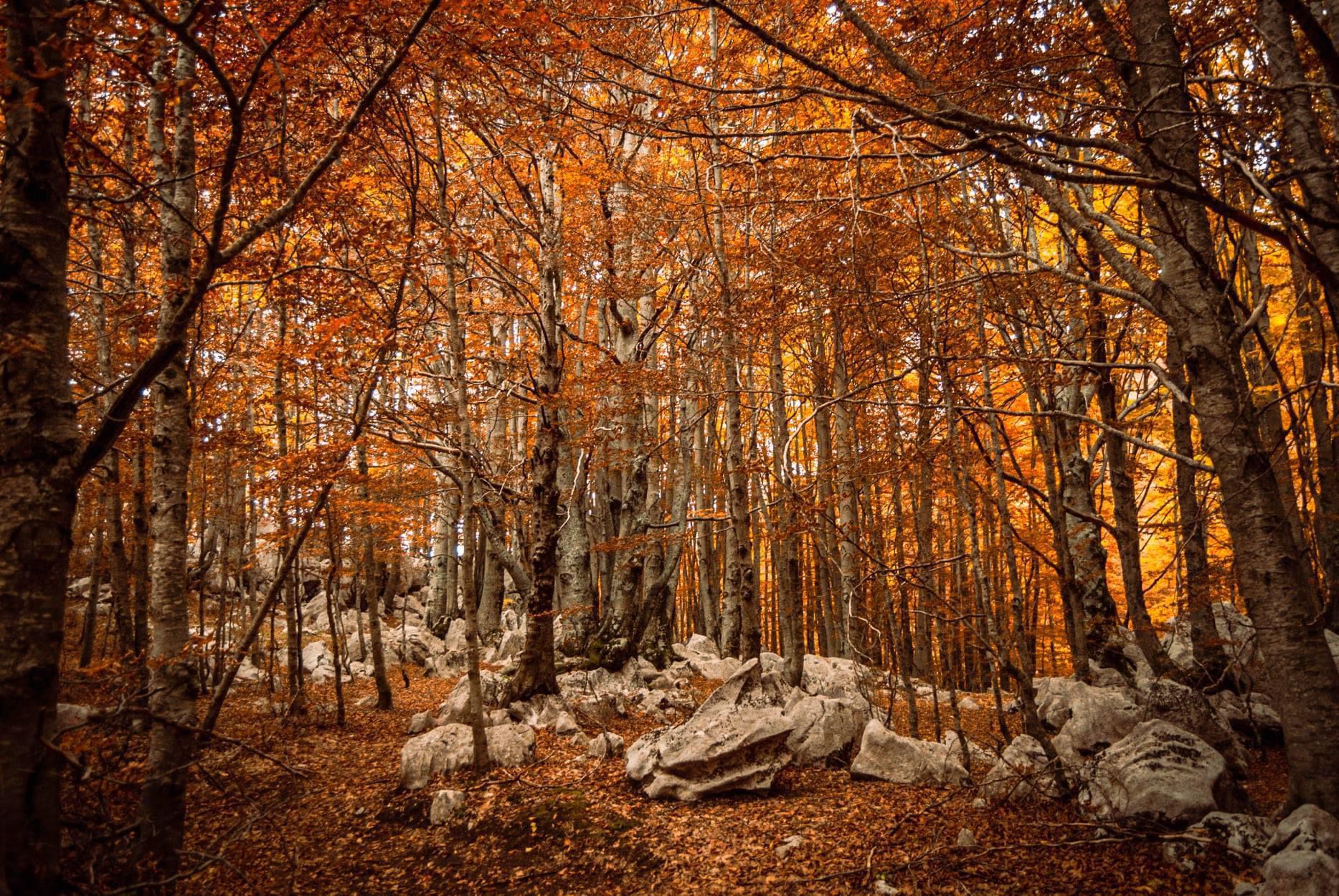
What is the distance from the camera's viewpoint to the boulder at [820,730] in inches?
253

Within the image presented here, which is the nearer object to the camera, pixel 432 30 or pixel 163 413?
pixel 163 413

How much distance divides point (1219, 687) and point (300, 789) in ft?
33.1

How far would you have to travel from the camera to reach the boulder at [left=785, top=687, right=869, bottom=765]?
6414 millimetres

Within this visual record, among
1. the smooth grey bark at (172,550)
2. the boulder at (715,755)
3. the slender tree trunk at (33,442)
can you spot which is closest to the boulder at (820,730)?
the boulder at (715,755)

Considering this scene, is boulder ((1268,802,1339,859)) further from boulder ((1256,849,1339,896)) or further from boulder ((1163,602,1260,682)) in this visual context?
boulder ((1163,602,1260,682))

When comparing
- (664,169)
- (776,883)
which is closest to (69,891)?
(776,883)

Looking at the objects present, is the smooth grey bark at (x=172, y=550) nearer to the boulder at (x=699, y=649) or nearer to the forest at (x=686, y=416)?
the forest at (x=686, y=416)

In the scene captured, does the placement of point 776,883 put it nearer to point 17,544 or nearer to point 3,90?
point 17,544

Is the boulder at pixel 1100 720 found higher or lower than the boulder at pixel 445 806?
higher

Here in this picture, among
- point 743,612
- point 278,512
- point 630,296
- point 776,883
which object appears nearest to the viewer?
point 776,883

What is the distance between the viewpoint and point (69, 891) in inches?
80.6

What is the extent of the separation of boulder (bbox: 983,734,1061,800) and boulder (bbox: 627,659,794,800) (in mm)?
1768

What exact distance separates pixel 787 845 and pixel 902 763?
1.68 m

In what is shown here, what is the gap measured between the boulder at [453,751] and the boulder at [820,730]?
2.89 metres
